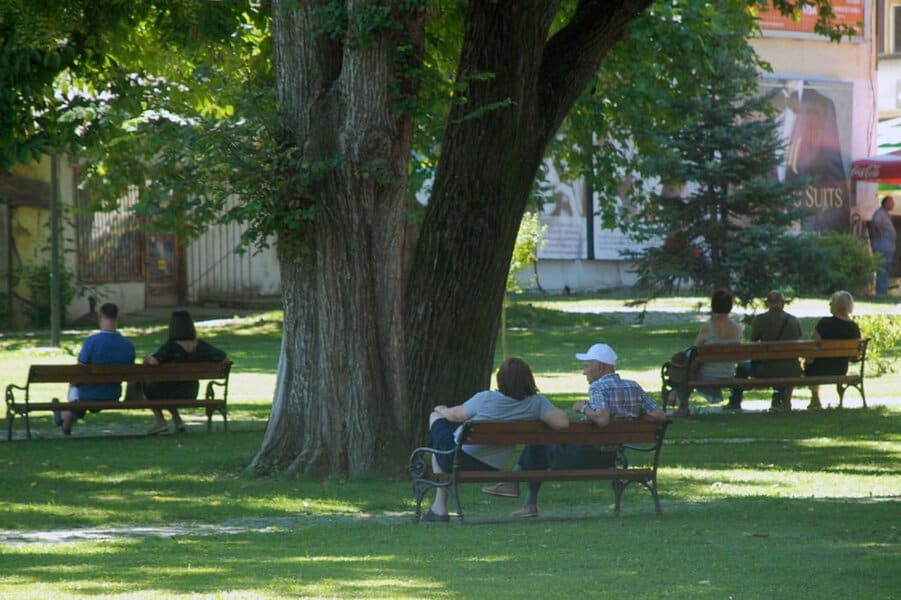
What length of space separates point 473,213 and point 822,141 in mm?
33547

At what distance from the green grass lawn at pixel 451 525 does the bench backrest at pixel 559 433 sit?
0.54 meters

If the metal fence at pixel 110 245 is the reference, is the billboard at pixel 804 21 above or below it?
above

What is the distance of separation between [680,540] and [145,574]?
10.2 ft

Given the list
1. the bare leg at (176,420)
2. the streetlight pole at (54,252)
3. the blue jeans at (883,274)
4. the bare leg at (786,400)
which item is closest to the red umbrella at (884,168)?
the blue jeans at (883,274)

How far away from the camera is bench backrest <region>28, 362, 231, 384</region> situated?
15.8 metres

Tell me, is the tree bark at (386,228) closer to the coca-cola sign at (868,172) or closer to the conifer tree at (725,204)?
the conifer tree at (725,204)

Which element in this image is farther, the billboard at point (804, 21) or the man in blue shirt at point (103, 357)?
the billboard at point (804, 21)

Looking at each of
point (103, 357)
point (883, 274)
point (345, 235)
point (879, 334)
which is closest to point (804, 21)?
point (883, 274)

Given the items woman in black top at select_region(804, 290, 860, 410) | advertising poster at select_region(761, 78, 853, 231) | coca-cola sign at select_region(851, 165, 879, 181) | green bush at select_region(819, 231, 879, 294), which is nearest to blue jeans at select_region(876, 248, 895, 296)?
green bush at select_region(819, 231, 879, 294)

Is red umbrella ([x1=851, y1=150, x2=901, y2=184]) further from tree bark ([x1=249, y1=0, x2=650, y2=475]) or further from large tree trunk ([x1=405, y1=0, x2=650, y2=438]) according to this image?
large tree trunk ([x1=405, y1=0, x2=650, y2=438])

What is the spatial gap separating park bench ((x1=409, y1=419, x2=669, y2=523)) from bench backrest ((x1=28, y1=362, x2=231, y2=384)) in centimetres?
598

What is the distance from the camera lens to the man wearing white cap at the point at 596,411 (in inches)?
424

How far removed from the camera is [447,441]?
10672 mm

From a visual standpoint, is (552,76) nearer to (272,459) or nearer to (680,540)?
(272,459)
